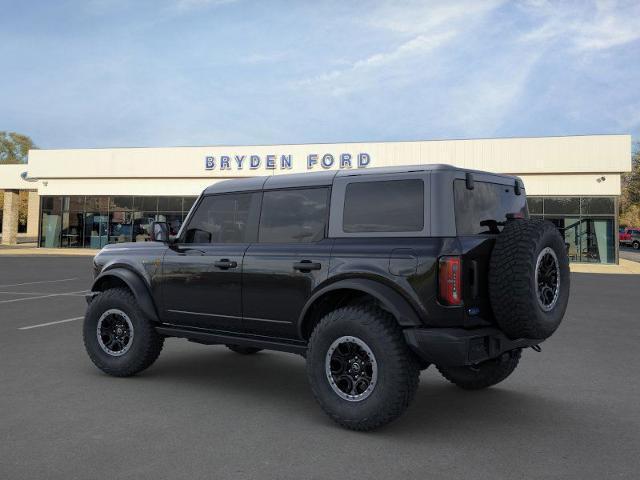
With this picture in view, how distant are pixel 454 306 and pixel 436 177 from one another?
0.97m

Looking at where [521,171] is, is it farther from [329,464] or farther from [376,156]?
[329,464]

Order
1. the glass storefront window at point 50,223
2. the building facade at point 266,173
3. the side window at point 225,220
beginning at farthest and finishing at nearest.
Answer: the glass storefront window at point 50,223 < the building facade at point 266,173 < the side window at point 225,220

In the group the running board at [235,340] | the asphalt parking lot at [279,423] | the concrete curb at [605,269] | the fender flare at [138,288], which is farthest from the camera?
the concrete curb at [605,269]

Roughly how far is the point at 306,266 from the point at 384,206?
78cm

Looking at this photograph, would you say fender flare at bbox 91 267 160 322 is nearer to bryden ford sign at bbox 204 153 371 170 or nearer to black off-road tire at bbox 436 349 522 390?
black off-road tire at bbox 436 349 522 390

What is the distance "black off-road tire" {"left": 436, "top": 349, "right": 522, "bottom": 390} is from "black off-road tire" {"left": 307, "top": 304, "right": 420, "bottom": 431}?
3.96 ft

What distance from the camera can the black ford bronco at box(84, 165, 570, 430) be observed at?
408 cm

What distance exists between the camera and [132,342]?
5.80m

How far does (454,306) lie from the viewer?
4.00 meters

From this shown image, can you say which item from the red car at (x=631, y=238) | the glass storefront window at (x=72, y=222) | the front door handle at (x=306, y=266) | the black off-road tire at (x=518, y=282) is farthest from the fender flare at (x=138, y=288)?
the red car at (x=631, y=238)

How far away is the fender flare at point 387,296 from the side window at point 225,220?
1.16m

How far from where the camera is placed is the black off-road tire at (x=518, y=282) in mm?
4094

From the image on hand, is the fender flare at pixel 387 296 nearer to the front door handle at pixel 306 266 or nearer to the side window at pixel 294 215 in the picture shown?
the front door handle at pixel 306 266

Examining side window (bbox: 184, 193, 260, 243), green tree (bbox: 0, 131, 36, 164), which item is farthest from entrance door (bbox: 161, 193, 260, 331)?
green tree (bbox: 0, 131, 36, 164)
